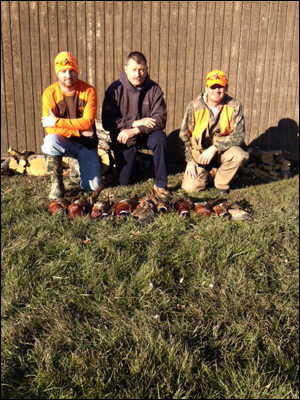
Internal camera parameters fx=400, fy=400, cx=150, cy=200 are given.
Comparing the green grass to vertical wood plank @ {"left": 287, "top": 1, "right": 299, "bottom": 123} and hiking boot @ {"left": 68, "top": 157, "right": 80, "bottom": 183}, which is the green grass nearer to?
hiking boot @ {"left": 68, "top": 157, "right": 80, "bottom": 183}

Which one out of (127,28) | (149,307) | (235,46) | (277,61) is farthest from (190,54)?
(149,307)

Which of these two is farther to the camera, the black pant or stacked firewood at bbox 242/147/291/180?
stacked firewood at bbox 242/147/291/180

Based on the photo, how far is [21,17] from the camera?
6.22 meters

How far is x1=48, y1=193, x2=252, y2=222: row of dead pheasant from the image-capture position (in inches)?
166

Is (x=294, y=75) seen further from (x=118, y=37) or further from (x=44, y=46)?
(x=44, y=46)

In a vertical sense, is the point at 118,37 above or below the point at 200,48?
above

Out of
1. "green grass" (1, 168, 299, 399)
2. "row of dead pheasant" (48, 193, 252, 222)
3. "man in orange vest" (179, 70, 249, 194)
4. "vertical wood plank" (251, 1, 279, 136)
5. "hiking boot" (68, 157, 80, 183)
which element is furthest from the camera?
"vertical wood plank" (251, 1, 279, 136)

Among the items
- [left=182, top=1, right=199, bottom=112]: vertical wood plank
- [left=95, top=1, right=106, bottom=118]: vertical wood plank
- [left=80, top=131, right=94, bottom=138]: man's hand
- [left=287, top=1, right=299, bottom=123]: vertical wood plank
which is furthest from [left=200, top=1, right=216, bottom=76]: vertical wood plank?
[left=80, top=131, right=94, bottom=138]: man's hand

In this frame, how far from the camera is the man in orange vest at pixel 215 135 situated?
530 cm

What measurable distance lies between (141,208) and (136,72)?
184 cm

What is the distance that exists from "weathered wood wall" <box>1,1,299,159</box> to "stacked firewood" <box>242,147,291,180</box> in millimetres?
756

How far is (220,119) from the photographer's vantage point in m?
5.37

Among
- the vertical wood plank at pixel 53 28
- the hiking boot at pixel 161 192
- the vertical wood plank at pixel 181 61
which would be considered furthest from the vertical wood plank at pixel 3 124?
the hiking boot at pixel 161 192

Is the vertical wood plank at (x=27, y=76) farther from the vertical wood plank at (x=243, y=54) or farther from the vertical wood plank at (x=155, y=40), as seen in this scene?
the vertical wood plank at (x=243, y=54)
